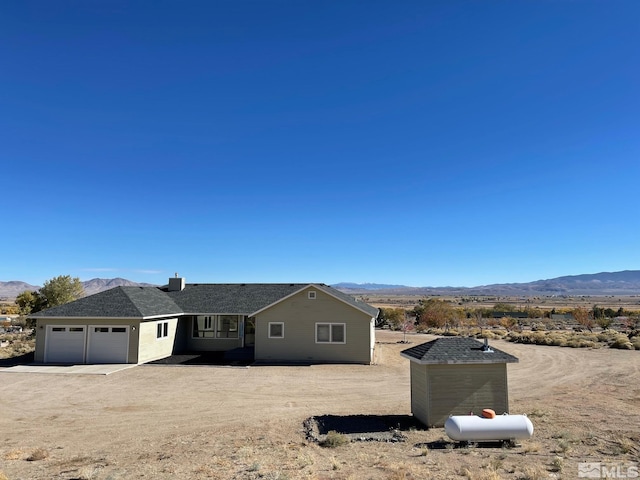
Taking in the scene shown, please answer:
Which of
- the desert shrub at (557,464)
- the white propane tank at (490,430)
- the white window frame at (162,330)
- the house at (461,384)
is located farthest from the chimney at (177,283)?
the desert shrub at (557,464)

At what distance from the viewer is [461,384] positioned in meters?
13.3

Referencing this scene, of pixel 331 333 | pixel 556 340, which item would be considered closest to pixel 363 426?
pixel 331 333

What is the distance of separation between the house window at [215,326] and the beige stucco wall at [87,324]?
6.18 metres

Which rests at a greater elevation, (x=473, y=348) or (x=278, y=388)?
(x=473, y=348)

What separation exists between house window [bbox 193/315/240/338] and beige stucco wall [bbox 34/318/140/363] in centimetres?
618

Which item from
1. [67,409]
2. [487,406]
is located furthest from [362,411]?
[67,409]

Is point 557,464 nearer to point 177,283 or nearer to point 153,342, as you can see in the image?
point 153,342

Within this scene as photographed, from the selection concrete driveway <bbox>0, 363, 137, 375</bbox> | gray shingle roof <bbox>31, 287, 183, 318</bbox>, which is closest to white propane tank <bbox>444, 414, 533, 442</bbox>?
concrete driveway <bbox>0, 363, 137, 375</bbox>

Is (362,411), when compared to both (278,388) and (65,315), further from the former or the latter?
(65,315)

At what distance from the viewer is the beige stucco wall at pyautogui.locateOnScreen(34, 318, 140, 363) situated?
25.2m

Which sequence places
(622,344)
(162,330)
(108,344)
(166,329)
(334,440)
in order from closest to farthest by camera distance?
(334,440)
(108,344)
(162,330)
(166,329)
(622,344)

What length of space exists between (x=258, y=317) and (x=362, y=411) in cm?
1280

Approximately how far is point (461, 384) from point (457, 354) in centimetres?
86

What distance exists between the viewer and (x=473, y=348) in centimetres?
1390
